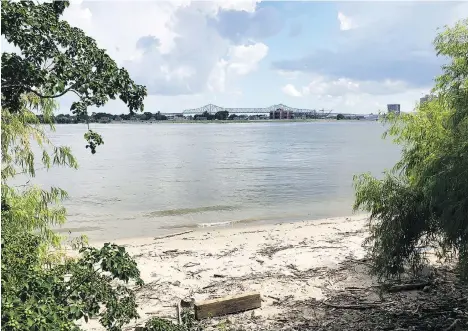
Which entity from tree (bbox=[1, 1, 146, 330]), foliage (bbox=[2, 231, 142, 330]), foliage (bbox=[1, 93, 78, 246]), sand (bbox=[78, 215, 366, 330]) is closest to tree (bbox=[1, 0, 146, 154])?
tree (bbox=[1, 1, 146, 330])

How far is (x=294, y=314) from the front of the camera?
8.41 meters

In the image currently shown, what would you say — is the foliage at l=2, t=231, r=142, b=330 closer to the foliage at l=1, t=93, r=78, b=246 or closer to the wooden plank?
the wooden plank

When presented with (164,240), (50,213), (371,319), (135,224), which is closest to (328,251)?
(371,319)

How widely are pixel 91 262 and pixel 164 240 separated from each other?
39.8 ft

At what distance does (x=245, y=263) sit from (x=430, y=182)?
6.34 m

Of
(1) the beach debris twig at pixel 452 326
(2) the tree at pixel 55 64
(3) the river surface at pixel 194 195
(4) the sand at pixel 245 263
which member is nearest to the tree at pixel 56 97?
(2) the tree at pixel 55 64

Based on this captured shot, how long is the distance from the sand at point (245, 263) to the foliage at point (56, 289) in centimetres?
457

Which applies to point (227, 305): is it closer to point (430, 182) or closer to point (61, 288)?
point (430, 182)

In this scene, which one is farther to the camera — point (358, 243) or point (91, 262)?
point (358, 243)

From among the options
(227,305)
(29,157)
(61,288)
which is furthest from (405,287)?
(29,157)

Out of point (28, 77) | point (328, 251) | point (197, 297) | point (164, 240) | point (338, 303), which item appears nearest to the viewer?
point (28, 77)

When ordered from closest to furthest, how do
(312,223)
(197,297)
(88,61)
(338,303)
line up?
1. (88,61)
2. (338,303)
3. (197,297)
4. (312,223)

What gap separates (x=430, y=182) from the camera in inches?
251

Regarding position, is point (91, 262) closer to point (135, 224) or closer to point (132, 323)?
point (132, 323)
